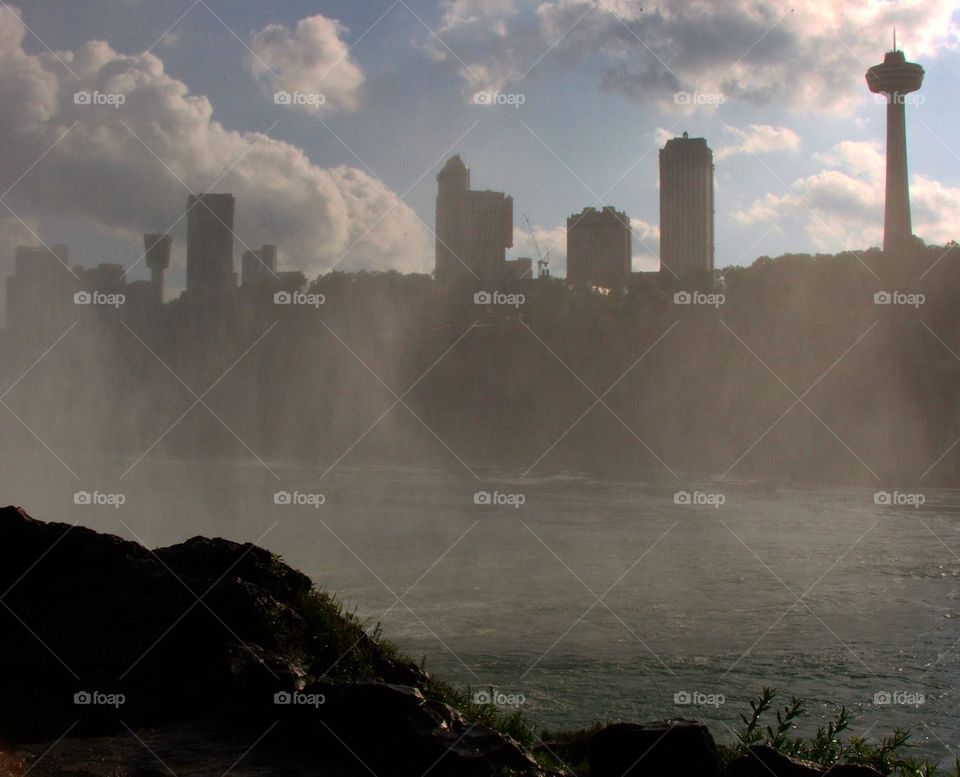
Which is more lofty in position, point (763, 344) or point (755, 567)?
point (763, 344)

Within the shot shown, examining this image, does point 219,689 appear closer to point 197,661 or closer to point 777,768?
point 197,661

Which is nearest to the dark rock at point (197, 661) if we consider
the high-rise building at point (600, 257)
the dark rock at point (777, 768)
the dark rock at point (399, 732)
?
the dark rock at point (399, 732)

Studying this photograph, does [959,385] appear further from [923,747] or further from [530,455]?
[923,747]

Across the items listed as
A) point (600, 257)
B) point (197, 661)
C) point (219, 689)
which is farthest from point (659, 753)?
point (600, 257)

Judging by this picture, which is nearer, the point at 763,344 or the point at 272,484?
the point at 272,484

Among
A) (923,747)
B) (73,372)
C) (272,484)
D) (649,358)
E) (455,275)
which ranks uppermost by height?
(455,275)

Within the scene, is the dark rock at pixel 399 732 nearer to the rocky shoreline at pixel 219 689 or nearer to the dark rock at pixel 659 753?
the rocky shoreline at pixel 219 689

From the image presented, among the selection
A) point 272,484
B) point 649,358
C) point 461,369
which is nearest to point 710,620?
point 272,484
